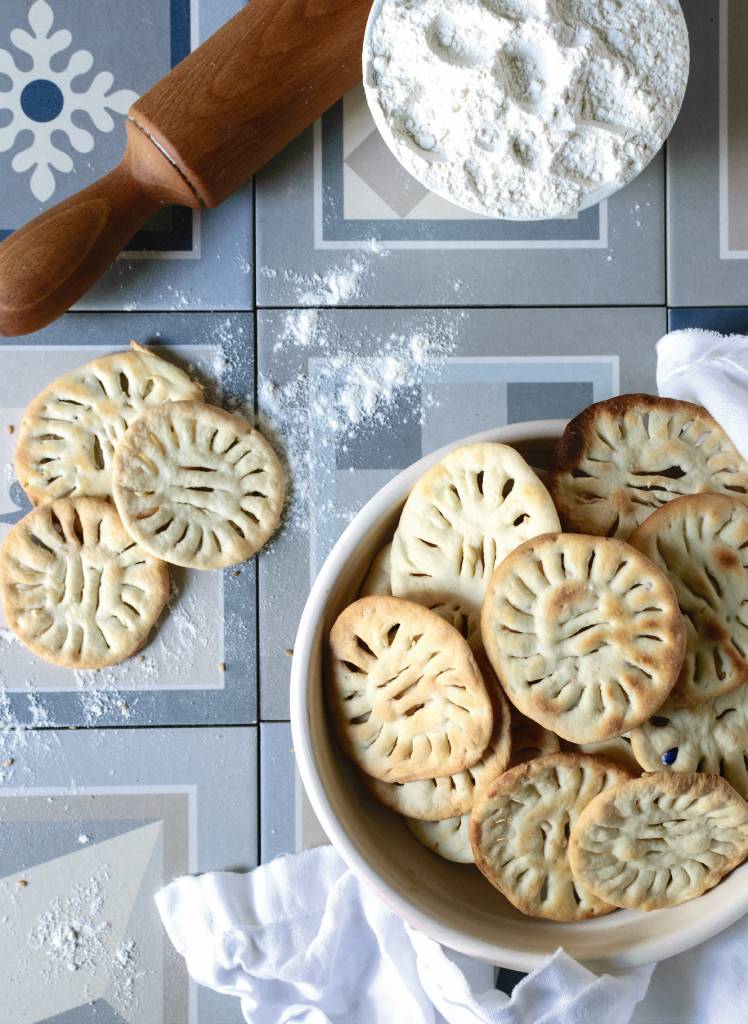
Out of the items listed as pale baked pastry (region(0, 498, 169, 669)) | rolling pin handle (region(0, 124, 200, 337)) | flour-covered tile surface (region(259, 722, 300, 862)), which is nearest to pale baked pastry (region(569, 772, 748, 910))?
flour-covered tile surface (region(259, 722, 300, 862))

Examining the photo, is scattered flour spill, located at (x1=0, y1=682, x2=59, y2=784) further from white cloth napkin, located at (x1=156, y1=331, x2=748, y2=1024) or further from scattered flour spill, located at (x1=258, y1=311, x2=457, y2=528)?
scattered flour spill, located at (x1=258, y1=311, x2=457, y2=528)

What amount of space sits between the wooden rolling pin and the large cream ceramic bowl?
273 mm

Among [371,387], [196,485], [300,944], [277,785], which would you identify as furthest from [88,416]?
[300,944]

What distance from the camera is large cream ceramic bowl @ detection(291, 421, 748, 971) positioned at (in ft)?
2.13

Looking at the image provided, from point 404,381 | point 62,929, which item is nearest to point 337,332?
point 404,381

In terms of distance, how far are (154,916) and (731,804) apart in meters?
0.46

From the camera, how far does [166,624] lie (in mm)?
814

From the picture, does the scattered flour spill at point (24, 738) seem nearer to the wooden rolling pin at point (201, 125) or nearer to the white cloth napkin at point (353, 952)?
the white cloth napkin at point (353, 952)

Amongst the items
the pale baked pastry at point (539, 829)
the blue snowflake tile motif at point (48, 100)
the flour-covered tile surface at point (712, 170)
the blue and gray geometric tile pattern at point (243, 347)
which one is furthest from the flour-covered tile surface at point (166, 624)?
the flour-covered tile surface at point (712, 170)

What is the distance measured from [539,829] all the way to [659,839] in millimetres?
76

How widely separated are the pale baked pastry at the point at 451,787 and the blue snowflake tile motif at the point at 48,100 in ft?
1.70

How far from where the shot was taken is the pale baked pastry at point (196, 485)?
0.78 m

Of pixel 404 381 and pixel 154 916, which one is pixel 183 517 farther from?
pixel 154 916

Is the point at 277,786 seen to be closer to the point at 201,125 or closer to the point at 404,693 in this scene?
the point at 404,693
